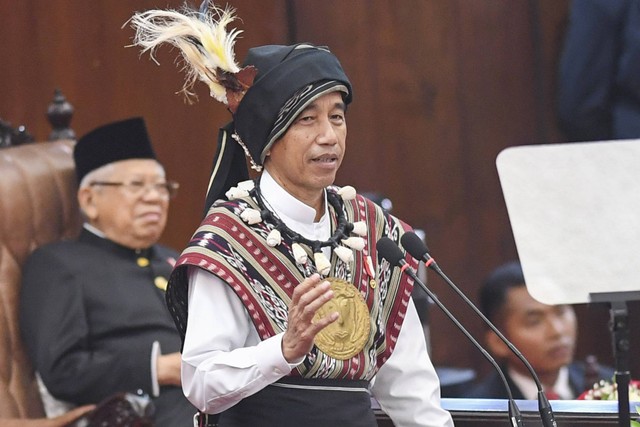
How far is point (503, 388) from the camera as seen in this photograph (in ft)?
17.5

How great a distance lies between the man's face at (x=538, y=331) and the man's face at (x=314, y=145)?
254cm

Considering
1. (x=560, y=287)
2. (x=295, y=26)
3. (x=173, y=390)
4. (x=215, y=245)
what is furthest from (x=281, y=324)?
(x=295, y=26)

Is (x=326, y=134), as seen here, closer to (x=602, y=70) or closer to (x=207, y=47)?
(x=207, y=47)

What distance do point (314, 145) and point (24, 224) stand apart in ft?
6.21

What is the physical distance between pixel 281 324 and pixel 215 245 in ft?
0.78

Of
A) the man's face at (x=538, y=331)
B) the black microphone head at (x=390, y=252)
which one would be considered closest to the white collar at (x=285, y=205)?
the black microphone head at (x=390, y=252)

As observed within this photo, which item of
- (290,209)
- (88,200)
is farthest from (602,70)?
(290,209)

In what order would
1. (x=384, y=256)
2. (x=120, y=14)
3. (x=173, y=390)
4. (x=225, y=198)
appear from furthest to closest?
(x=120, y=14) → (x=173, y=390) → (x=225, y=198) → (x=384, y=256)

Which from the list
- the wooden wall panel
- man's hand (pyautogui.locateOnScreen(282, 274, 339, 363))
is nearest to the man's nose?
man's hand (pyautogui.locateOnScreen(282, 274, 339, 363))

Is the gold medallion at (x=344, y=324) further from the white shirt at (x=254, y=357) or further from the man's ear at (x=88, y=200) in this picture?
the man's ear at (x=88, y=200)

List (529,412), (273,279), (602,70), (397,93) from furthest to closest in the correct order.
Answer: (397,93), (602,70), (529,412), (273,279)

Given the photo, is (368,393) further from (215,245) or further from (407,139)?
(407,139)

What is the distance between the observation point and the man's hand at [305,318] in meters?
2.79

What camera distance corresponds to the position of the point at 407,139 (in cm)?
644
